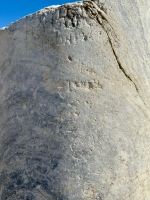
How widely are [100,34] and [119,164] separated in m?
1.03

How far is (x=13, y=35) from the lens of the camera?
325 centimetres

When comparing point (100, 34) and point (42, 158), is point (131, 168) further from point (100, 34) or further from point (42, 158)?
point (100, 34)

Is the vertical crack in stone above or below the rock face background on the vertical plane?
above

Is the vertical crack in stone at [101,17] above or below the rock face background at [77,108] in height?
above

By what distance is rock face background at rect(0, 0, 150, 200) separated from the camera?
9.69 feet

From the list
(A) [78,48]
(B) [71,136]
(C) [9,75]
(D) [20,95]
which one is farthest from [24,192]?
(A) [78,48]

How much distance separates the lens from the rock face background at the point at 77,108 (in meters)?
2.95

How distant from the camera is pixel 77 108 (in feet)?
9.73

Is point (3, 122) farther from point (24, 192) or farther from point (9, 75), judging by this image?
point (24, 192)

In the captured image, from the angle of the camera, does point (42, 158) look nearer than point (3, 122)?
Yes

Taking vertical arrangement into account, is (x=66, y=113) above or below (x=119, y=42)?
below

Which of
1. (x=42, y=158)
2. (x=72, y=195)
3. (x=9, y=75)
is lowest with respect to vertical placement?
(x=72, y=195)

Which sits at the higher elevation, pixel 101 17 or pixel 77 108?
pixel 101 17

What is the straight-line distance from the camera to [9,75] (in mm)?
3256
